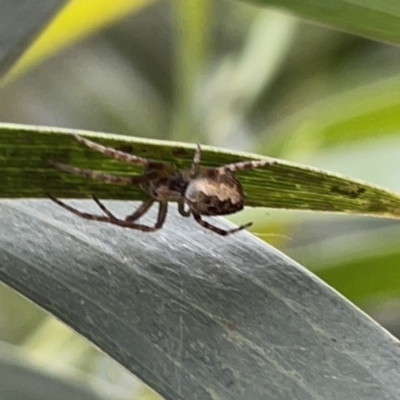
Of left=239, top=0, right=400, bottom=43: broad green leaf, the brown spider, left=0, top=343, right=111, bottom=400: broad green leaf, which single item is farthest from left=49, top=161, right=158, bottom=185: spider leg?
left=0, top=343, right=111, bottom=400: broad green leaf

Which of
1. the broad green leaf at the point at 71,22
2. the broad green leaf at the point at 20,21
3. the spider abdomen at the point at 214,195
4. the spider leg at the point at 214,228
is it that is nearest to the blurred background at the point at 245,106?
the broad green leaf at the point at 71,22

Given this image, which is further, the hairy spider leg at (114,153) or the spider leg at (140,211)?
the spider leg at (140,211)

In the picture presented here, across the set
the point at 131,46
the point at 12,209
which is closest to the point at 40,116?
the point at 131,46

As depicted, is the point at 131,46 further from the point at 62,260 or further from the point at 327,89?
the point at 62,260

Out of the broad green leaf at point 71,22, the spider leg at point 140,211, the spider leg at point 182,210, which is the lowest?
the spider leg at point 140,211

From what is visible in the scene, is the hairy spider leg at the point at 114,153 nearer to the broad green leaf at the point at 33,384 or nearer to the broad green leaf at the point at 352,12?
the broad green leaf at the point at 352,12

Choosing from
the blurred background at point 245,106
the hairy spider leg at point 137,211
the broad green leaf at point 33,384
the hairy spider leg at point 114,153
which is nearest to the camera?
the hairy spider leg at point 114,153

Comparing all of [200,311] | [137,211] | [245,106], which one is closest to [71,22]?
[245,106]

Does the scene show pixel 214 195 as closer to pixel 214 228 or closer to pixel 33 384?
pixel 214 228
